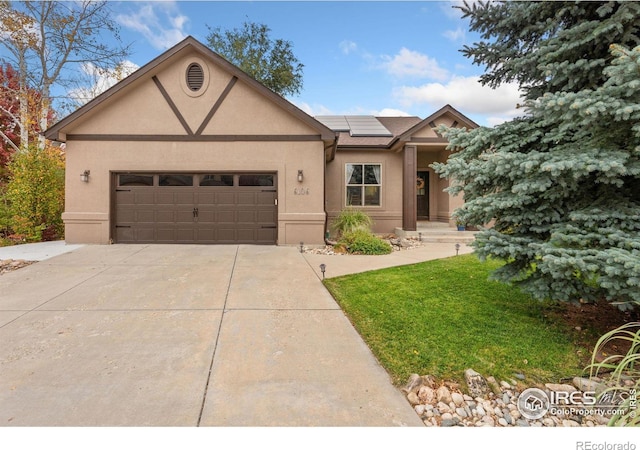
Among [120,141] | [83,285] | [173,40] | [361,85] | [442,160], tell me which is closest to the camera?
[83,285]

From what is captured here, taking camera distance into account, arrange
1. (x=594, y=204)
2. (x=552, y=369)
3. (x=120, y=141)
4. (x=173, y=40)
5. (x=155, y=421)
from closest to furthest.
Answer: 1. (x=155, y=421)
2. (x=552, y=369)
3. (x=594, y=204)
4. (x=120, y=141)
5. (x=173, y=40)

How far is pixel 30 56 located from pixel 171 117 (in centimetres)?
1012

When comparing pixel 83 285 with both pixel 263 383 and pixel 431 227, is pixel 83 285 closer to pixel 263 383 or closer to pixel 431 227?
pixel 263 383

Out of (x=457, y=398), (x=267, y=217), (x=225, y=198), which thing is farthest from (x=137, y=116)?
(x=457, y=398)

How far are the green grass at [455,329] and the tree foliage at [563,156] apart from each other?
0.60m

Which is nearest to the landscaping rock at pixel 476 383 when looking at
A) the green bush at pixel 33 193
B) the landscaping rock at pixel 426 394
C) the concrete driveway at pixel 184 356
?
the landscaping rock at pixel 426 394

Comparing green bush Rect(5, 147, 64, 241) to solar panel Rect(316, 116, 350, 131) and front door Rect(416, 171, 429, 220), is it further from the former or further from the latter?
front door Rect(416, 171, 429, 220)

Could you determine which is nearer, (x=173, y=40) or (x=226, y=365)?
(x=226, y=365)

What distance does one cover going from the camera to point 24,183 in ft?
32.8

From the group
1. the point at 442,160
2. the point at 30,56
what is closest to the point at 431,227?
the point at 442,160

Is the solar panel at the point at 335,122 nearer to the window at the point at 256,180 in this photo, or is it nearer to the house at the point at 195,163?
the house at the point at 195,163

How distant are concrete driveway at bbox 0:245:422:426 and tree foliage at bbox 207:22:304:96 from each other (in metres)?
17.6

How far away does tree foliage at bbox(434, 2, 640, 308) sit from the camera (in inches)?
108

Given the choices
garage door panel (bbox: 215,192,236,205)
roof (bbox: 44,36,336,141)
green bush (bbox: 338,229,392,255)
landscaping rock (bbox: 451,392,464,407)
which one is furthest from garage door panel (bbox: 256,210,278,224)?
landscaping rock (bbox: 451,392,464,407)
